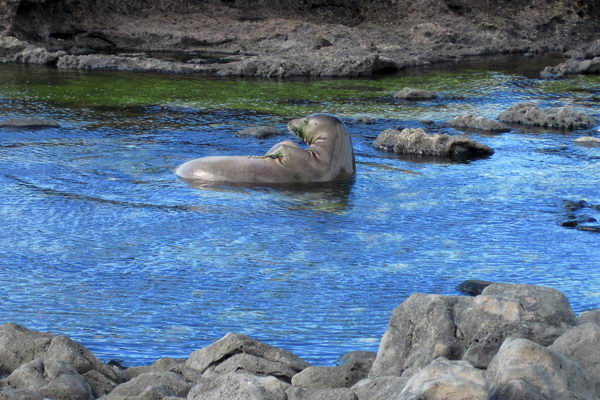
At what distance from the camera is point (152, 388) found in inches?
140

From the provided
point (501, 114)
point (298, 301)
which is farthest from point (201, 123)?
point (298, 301)

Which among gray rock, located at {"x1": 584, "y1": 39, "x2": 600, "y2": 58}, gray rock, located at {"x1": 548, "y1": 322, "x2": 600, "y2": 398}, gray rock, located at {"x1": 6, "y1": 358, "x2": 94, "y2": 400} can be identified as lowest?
gray rock, located at {"x1": 6, "y1": 358, "x2": 94, "y2": 400}

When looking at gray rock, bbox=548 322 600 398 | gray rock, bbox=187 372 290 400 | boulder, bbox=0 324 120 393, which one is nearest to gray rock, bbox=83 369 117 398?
boulder, bbox=0 324 120 393

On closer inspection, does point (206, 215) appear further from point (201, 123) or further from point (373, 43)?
point (373, 43)

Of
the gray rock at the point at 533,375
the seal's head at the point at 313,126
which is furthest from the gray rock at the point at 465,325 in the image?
the seal's head at the point at 313,126

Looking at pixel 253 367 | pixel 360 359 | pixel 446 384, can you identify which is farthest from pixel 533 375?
pixel 253 367

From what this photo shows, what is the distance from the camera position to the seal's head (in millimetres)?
8711

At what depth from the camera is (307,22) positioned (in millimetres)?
22219

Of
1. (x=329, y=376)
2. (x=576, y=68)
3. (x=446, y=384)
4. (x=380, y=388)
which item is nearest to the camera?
(x=446, y=384)

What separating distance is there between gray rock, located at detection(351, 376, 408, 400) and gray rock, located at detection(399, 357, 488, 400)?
0.17 m

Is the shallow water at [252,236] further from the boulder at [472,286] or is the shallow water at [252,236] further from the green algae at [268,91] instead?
the green algae at [268,91]

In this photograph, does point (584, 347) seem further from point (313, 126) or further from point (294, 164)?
point (313, 126)

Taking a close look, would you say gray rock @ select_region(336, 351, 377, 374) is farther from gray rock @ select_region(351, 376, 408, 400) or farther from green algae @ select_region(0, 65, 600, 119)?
green algae @ select_region(0, 65, 600, 119)

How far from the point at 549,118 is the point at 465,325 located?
335 inches
